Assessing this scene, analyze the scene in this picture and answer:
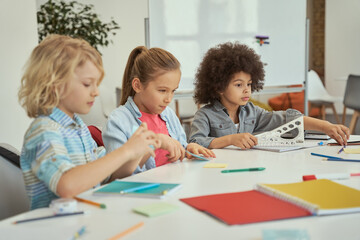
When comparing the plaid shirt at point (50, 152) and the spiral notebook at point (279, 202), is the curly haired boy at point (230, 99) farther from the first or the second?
the spiral notebook at point (279, 202)

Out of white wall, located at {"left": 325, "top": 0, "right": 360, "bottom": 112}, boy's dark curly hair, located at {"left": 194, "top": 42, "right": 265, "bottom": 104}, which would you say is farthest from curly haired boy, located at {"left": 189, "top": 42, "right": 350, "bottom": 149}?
white wall, located at {"left": 325, "top": 0, "right": 360, "bottom": 112}

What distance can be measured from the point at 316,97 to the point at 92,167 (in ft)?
19.4

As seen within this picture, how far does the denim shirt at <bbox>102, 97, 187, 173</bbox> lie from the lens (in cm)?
162

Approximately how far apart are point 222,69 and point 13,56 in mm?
1650

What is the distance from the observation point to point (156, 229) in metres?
0.84

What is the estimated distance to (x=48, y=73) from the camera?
3.88ft

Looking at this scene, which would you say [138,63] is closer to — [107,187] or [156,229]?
[107,187]

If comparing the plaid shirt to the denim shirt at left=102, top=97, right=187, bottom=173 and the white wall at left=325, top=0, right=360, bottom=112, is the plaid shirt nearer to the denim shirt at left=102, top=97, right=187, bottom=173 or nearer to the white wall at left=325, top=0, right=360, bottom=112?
the denim shirt at left=102, top=97, right=187, bottom=173

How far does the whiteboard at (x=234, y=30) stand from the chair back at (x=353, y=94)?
1.36 meters

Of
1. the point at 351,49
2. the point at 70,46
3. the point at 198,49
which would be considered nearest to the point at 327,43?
the point at 351,49

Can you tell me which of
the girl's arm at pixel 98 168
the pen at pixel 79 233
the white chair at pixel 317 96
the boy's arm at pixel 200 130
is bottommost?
the white chair at pixel 317 96

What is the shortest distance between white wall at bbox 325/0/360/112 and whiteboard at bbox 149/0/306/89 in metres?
4.04

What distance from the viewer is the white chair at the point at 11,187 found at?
127cm

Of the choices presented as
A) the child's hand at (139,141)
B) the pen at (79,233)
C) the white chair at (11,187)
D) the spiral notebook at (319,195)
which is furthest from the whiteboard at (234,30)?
the pen at (79,233)
